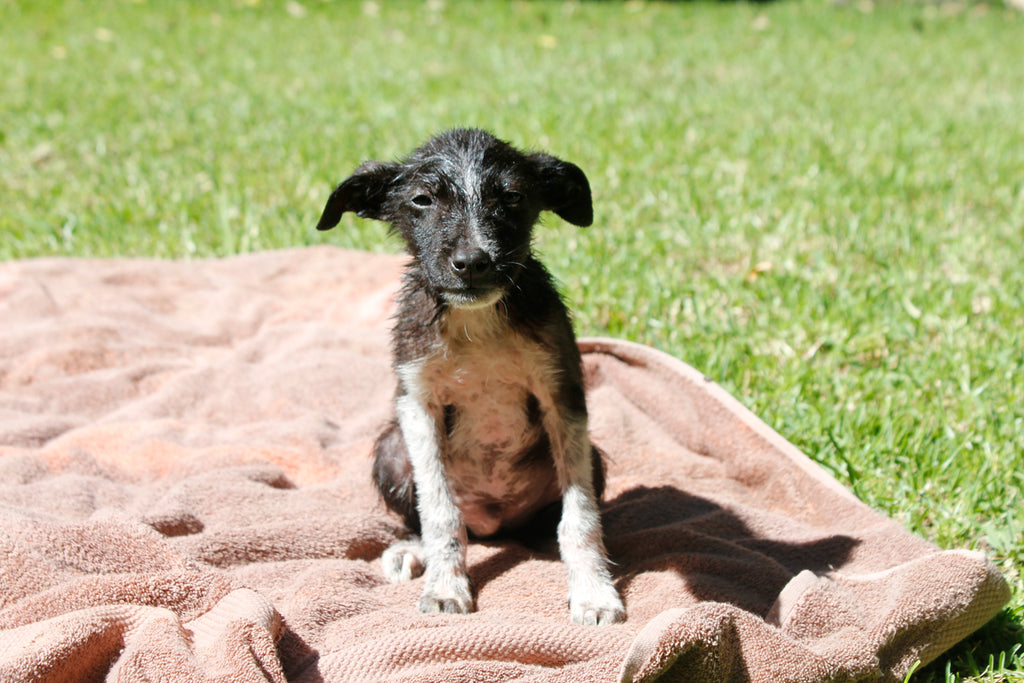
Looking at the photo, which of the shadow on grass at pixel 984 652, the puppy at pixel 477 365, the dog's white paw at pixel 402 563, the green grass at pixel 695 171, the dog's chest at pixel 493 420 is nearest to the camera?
the shadow on grass at pixel 984 652

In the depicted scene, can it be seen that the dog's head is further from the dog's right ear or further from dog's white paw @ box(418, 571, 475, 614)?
dog's white paw @ box(418, 571, 475, 614)

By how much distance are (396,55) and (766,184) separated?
19.7 feet

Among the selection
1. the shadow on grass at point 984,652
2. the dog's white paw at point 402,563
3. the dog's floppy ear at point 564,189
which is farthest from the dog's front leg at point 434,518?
the shadow on grass at point 984,652

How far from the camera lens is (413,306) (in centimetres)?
356

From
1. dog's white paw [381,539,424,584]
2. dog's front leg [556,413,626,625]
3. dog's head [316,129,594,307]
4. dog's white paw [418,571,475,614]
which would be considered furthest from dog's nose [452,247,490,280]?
dog's white paw [381,539,424,584]

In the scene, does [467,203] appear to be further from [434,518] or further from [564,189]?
[434,518]

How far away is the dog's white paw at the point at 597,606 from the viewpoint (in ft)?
10.3

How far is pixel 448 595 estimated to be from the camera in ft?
10.6

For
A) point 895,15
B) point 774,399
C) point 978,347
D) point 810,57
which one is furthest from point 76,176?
point 895,15

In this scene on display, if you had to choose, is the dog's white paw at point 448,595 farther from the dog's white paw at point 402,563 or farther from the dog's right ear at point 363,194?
the dog's right ear at point 363,194

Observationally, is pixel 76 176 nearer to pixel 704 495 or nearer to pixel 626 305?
pixel 626 305

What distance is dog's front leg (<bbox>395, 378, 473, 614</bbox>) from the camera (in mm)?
3242

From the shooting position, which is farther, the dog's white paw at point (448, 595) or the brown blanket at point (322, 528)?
the dog's white paw at point (448, 595)

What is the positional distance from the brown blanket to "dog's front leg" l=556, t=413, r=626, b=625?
0.32ft
